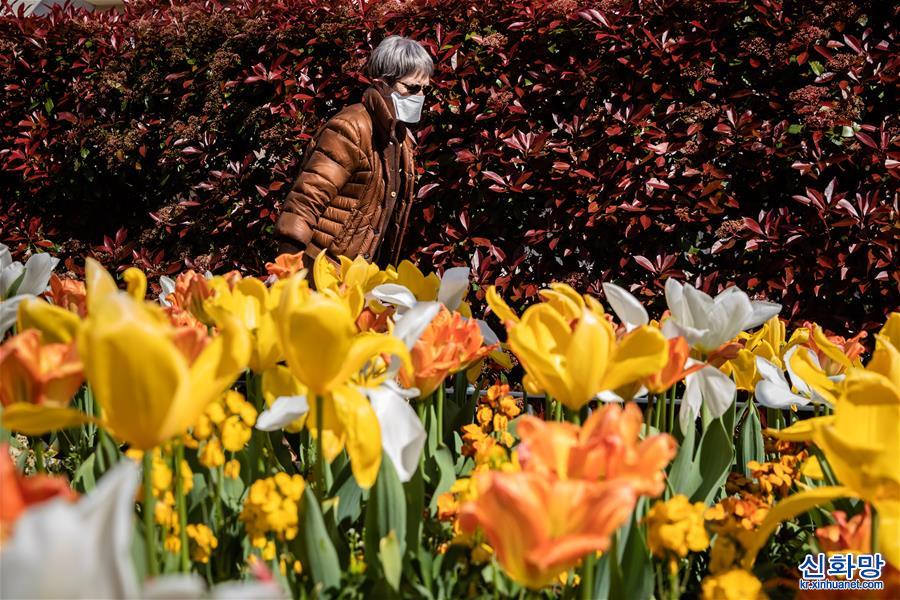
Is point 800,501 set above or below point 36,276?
below

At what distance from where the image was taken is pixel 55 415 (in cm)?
87

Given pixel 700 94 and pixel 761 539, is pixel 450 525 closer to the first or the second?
pixel 761 539

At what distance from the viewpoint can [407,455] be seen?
3.70ft

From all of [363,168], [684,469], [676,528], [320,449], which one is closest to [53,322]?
[320,449]

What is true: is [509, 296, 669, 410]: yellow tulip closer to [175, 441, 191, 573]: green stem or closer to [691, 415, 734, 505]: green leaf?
[175, 441, 191, 573]: green stem

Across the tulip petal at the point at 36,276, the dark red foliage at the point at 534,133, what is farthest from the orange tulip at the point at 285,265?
the dark red foliage at the point at 534,133

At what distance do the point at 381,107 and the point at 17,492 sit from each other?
247 centimetres

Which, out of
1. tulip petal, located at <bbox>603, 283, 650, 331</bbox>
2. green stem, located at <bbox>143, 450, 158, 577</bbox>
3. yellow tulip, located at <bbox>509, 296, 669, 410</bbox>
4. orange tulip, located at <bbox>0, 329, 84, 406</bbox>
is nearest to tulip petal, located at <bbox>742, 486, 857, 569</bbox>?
yellow tulip, located at <bbox>509, 296, 669, 410</bbox>

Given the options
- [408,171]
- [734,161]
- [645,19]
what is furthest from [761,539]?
[645,19]

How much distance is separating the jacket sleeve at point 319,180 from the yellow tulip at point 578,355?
2.01m

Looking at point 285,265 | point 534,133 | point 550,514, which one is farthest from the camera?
point 534,133

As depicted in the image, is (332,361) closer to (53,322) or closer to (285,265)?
(53,322)

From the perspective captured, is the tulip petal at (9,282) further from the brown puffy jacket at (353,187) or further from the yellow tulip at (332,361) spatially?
the brown puffy jacket at (353,187)

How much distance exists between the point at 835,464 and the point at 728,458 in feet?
2.33
